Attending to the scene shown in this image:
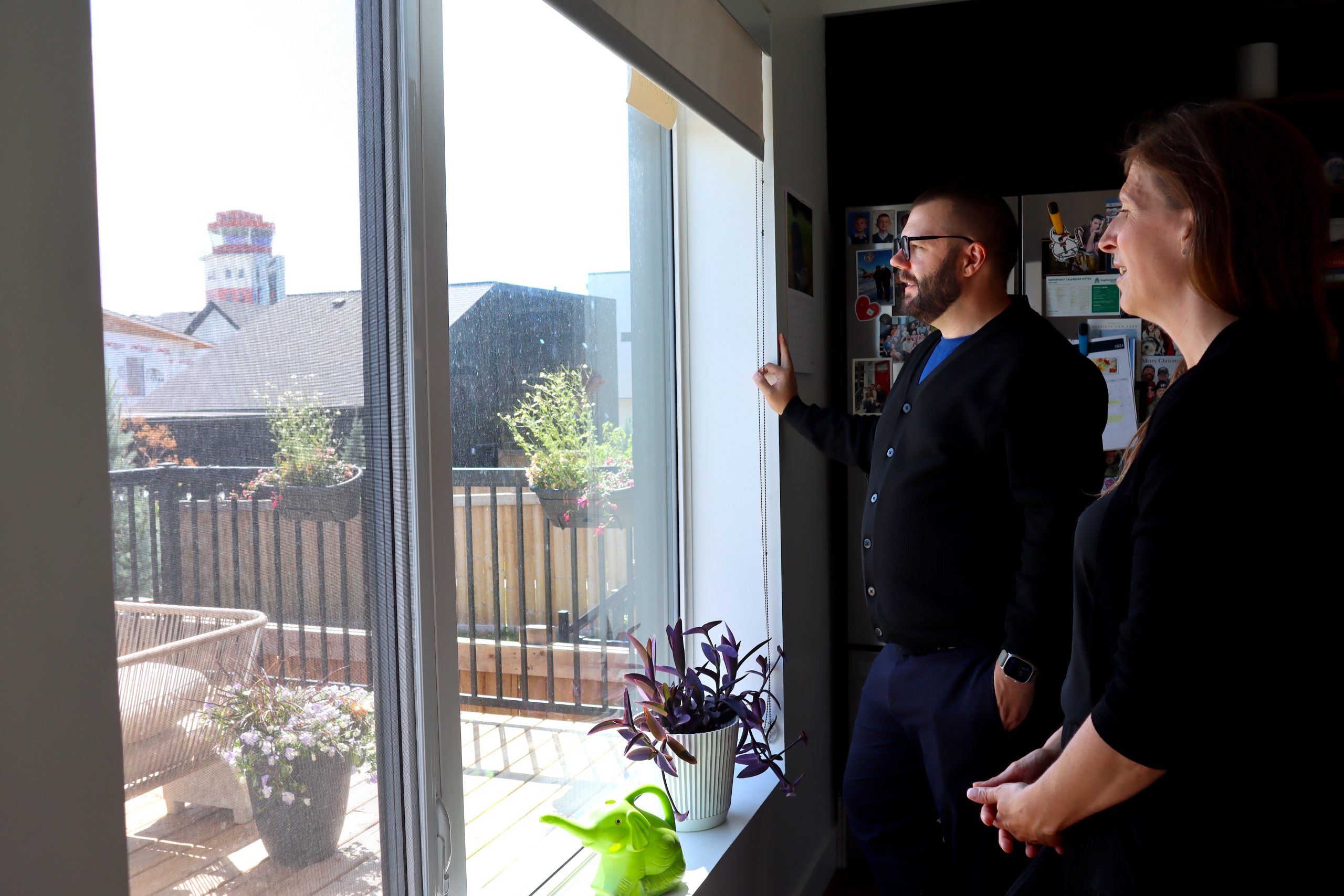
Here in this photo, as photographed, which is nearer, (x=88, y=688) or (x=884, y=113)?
(x=88, y=688)

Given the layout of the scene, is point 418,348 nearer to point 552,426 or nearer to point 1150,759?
point 552,426

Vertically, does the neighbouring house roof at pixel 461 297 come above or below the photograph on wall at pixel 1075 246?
below

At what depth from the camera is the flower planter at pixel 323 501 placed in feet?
3.64

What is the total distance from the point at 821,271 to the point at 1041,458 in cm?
141

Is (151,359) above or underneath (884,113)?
underneath

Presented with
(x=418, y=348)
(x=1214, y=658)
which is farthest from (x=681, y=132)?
(x=1214, y=658)

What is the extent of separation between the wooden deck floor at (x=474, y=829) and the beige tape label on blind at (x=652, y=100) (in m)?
1.31

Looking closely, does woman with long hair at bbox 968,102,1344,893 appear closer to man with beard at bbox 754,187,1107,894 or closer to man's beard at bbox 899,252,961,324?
man with beard at bbox 754,187,1107,894

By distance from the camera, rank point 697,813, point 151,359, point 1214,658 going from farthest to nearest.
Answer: point 697,813 → point 1214,658 → point 151,359

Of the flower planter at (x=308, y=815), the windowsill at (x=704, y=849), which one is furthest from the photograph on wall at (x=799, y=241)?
the flower planter at (x=308, y=815)

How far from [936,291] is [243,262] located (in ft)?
5.26

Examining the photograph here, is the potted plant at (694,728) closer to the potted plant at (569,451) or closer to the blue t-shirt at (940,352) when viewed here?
the potted plant at (569,451)

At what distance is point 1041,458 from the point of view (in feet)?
6.29

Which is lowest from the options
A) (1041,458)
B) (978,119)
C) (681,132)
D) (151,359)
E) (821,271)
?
(1041,458)
